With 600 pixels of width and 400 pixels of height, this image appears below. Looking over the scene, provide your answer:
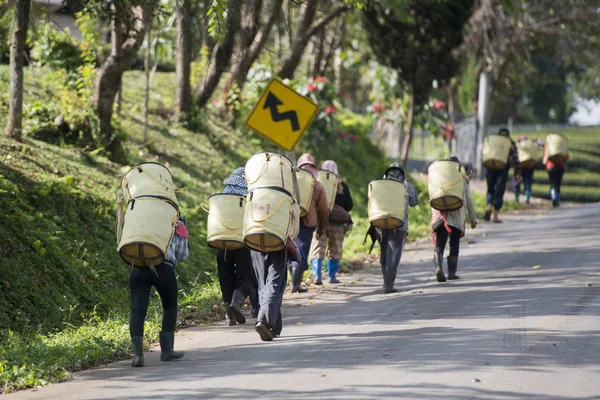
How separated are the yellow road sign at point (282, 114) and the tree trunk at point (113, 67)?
3.98 m

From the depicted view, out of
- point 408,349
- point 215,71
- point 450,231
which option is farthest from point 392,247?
point 215,71

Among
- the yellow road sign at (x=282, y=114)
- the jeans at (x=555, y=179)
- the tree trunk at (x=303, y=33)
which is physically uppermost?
the tree trunk at (x=303, y=33)

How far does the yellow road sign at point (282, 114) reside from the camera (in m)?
13.3

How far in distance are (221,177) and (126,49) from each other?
4.32 meters

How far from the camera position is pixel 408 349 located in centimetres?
953

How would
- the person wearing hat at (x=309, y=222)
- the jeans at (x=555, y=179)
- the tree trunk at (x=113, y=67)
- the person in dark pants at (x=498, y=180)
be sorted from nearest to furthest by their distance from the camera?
1. the person wearing hat at (x=309, y=222)
2. the tree trunk at (x=113, y=67)
3. the person in dark pants at (x=498, y=180)
4. the jeans at (x=555, y=179)

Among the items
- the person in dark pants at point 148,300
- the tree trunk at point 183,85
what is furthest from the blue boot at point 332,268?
the tree trunk at point 183,85

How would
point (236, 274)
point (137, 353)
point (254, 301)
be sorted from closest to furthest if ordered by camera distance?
point (137, 353)
point (236, 274)
point (254, 301)

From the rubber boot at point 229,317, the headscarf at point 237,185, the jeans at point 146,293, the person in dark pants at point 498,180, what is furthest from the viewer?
the person in dark pants at point 498,180

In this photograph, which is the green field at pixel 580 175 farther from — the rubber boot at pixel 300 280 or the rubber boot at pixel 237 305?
the rubber boot at pixel 237 305

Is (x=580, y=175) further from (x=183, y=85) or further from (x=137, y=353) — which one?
(x=137, y=353)

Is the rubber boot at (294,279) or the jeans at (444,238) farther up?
the jeans at (444,238)

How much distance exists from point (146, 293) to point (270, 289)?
53.4 inches

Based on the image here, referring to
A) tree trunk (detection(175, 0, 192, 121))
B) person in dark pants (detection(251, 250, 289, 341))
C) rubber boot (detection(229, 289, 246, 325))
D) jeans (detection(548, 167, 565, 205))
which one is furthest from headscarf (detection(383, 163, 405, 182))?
jeans (detection(548, 167, 565, 205))
